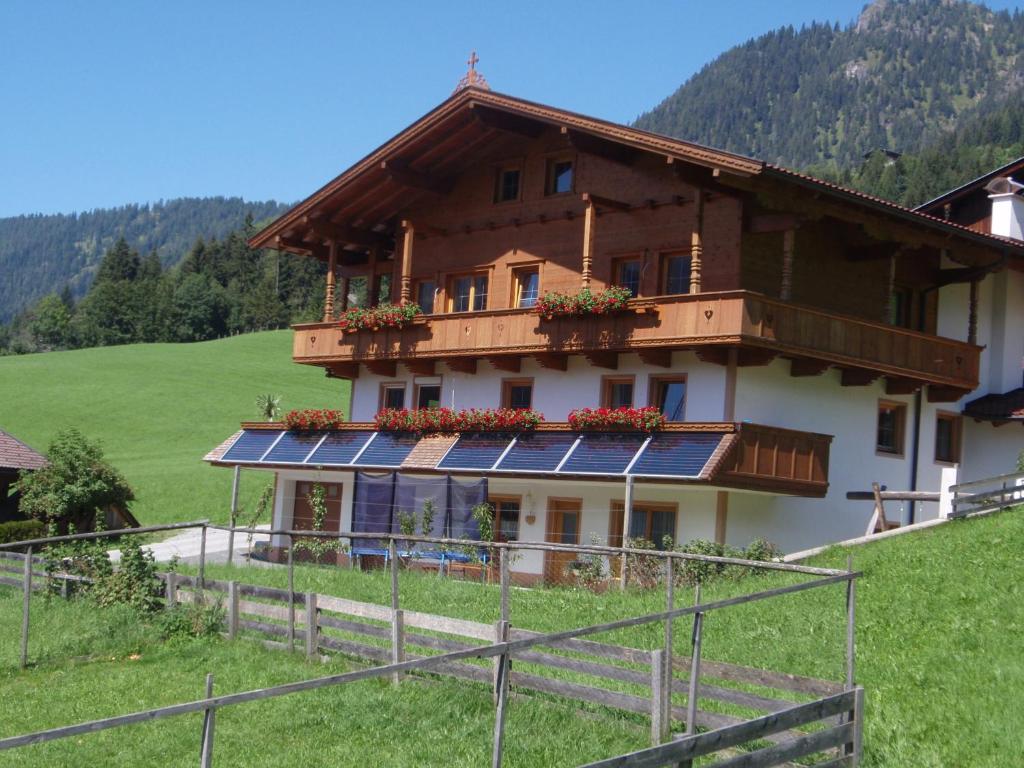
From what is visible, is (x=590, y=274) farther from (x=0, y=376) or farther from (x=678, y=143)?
(x=0, y=376)

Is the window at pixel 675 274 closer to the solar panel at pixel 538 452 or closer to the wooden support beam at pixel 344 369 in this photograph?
the solar panel at pixel 538 452

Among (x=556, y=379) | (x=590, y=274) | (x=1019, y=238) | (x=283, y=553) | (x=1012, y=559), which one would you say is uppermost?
(x=1019, y=238)

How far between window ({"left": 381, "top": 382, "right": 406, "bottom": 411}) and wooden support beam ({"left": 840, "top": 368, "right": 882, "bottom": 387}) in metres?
11.5

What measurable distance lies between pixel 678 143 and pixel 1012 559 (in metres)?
12.5

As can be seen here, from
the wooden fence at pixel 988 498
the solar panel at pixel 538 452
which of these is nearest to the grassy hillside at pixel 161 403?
the solar panel at pixel 538 452

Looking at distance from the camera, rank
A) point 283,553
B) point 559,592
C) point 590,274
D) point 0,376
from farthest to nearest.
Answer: point 0,376 < point 283,553 < point 590,274 < point 559,592

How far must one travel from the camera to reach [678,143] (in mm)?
27906

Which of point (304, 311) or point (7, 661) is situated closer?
point (7, 661)

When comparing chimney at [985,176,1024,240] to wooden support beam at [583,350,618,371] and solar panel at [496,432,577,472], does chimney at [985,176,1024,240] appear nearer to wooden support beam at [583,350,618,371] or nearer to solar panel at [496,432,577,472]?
wooden support beam at [583,350,618,371]

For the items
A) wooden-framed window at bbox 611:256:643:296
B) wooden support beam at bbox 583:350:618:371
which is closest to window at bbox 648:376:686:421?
wooden support beam at bbox 583:350:618:371

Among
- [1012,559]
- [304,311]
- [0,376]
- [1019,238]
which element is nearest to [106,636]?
[1012,559]

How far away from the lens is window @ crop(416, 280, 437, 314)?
35188 millimetres

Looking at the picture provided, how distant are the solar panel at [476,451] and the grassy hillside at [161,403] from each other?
21464mm

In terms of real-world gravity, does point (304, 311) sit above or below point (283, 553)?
above
